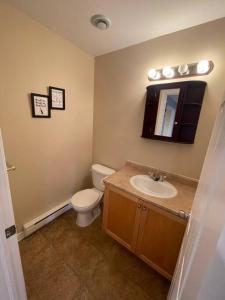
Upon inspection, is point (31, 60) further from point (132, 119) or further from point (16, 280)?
point (16, 280)

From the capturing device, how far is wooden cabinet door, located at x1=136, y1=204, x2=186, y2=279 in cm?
113

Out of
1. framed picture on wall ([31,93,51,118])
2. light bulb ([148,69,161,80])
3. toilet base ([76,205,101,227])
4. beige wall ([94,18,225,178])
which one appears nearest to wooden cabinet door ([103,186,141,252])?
toilet base ([76,205,101,227])

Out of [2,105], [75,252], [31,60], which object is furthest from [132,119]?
[75,252]

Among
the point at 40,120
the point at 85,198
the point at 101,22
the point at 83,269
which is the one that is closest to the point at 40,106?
the point at 40,120

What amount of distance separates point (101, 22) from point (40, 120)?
1145mm

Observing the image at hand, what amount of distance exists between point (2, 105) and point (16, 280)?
1.31 metres

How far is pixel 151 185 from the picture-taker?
158 centimetres

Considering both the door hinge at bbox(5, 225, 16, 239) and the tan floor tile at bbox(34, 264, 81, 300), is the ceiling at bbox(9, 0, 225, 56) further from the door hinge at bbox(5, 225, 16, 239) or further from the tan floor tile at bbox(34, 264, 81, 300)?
the tan floor tile at bbox(34, 264, 81, 300)

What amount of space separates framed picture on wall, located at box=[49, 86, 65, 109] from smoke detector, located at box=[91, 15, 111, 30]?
0.75 m

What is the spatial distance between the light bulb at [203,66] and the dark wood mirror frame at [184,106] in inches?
3.7

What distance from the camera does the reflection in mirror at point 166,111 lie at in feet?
4.71

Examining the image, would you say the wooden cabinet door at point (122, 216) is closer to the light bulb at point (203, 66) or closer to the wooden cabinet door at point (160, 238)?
the wooden cabinet door at point (160, 238)

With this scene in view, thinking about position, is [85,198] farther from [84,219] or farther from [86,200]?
[84,219]

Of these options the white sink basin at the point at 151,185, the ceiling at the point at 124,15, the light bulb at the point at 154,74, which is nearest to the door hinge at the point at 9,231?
the white sink basin at the point at 151,185
